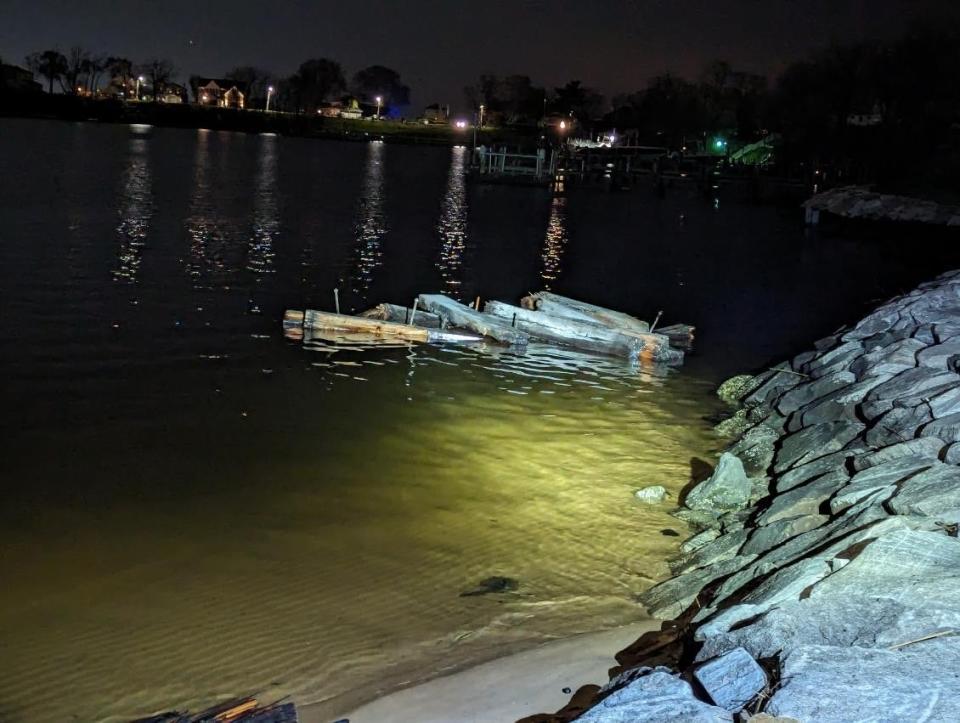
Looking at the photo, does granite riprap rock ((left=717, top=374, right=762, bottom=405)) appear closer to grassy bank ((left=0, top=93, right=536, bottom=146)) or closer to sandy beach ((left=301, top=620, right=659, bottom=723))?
sandy beach ((left=301, top=620, right=659, bottom=723))

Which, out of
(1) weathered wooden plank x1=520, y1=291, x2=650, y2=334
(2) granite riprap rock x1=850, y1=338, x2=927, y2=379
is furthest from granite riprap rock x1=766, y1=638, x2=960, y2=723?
(1) weathered wooden plank x1=520, y1=291, x2=650, y2=334

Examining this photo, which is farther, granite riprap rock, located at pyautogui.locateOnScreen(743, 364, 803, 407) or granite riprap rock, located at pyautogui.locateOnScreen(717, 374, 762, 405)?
granite riprap rock, located at pyautogui.locateOnScreen(717, 374, 762, 405)

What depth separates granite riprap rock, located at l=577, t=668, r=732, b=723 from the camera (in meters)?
4.93

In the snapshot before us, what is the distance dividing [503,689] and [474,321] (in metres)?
13.1

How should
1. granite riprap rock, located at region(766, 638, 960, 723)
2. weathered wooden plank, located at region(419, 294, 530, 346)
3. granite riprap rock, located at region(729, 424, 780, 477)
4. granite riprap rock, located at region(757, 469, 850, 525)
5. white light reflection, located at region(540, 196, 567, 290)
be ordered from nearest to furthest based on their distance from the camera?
granite riprap rock, located at region(766, 638, 960, 723), granite riprap rock, located at region(757, 469, 850, 525), granite riprap rock, located at region(729, 424, 780, 477), weathered wooden plank, located at region(419, 294, 530, 346), white light reflection, located at region(540, 196, 567, 290)

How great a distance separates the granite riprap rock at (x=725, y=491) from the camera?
10.3 m

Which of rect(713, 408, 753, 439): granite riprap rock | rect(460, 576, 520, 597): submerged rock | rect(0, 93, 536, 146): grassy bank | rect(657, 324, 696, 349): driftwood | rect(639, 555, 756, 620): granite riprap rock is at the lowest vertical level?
rect(460, 576, 520, 597): submerged rock

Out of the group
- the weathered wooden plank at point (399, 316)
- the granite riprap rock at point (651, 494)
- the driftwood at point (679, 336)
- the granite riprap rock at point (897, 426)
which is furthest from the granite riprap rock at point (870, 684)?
the driftwood at point (679, 336)

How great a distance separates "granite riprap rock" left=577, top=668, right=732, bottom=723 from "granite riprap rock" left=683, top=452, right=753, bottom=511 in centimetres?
502

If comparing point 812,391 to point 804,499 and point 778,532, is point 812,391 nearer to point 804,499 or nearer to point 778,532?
point 804,499

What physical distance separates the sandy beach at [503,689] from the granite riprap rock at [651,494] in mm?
3549

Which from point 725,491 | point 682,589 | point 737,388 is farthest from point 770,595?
point 737,388

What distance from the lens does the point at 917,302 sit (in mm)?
16734

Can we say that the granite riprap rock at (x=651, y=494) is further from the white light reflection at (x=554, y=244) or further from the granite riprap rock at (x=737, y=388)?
Result: the white light reflection at (x=554, y=244)
